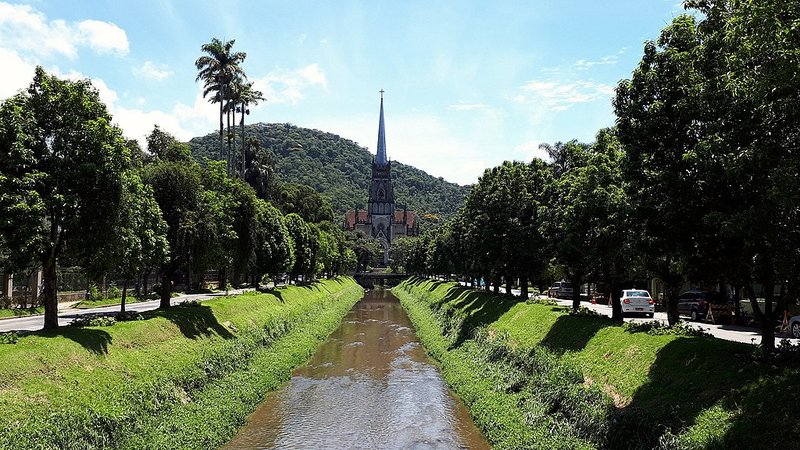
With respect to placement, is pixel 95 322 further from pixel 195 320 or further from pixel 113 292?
pixel 113 292

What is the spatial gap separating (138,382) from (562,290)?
160ft

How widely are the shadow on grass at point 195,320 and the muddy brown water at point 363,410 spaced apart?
5399mm

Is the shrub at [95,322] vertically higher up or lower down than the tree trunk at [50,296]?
lower down

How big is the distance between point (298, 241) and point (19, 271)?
52.2 meters

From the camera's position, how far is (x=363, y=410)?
76.1 ft

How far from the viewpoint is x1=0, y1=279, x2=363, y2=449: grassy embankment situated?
1475 cm

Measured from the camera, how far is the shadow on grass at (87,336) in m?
19.3

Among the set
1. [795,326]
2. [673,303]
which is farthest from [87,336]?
[795,326]

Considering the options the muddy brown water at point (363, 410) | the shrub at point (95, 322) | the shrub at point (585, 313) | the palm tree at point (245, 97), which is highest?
the palm tree at point (245, 97)

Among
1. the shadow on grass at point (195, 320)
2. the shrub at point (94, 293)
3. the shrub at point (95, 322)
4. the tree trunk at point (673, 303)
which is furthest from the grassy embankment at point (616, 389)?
the shrub at point (94, 293)

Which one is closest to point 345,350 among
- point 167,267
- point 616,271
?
point 167,267

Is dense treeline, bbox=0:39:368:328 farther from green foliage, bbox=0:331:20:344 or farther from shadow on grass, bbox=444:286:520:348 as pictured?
shadow on grass, bbox=444:286:520:348

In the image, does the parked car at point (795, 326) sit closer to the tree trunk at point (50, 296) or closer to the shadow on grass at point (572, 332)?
the shadow on grass at point (572, 332)

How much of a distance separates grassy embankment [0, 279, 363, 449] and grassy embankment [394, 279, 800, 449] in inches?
384
